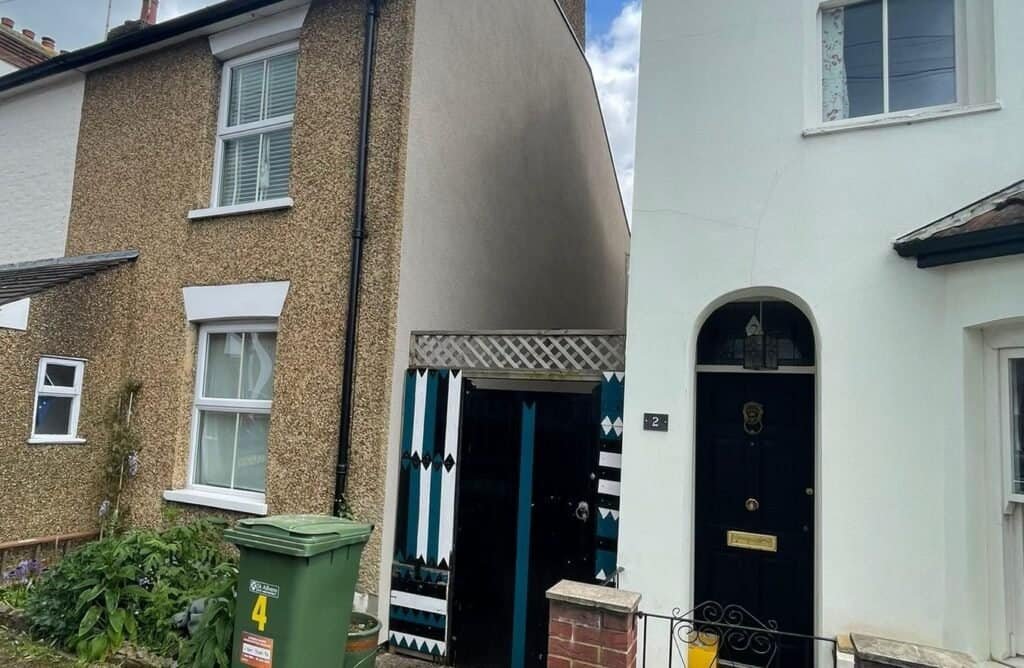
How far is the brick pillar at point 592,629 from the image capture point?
10.4ft

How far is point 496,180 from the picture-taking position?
7266 millimetres

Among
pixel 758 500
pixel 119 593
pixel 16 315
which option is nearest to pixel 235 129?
pixel 16 315

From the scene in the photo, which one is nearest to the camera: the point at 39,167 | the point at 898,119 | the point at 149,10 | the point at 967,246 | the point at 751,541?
the point at 967,246

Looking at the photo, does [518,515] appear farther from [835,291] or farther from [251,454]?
[835,291]

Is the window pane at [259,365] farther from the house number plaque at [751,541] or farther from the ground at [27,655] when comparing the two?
the house number plaque at [751,541]

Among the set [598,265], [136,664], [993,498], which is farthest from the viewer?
[598,265]

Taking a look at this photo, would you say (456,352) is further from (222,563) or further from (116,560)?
(116,560)

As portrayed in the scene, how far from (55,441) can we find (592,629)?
5.96 meters

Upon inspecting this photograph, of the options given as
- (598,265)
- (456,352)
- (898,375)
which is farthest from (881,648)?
(598,265)

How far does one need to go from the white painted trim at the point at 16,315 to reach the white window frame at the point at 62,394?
428 millimetres

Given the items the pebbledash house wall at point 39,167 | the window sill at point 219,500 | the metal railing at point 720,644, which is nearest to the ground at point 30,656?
the window sill at point 219,500

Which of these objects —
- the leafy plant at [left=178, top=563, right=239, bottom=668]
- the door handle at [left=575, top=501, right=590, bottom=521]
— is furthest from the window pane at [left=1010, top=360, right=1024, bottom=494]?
the leafy plant at [left=178, top=563, right=239, bottom=668]

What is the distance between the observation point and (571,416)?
5.10 meters

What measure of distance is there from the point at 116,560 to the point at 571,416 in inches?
153
